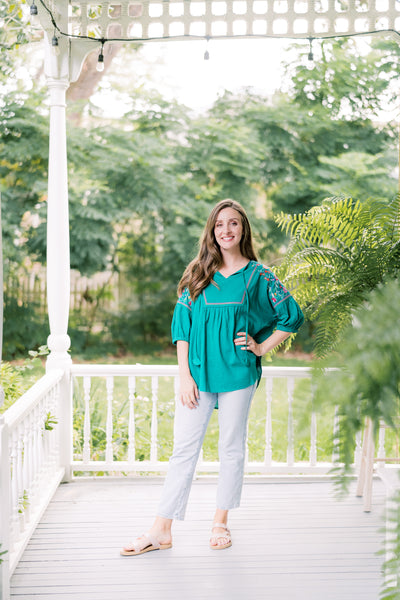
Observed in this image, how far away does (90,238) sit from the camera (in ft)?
29.0

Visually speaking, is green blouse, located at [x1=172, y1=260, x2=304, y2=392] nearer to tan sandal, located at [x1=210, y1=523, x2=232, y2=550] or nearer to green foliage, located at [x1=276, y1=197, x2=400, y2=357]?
green foliage, located at [x1=276, y1=197, x2=400, y2=357]

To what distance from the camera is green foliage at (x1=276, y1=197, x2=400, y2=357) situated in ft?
7.92

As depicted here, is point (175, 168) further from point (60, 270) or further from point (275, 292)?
point (275, 292)

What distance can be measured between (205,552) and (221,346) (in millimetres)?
880

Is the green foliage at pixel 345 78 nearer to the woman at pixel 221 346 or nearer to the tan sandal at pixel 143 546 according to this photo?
the woman at pixel 221 346

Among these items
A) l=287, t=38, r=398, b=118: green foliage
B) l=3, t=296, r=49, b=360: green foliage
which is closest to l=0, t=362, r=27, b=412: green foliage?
l=3, t=296, r=49, b=360: green foliage

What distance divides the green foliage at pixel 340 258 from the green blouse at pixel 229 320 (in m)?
0.22

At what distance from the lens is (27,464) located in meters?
2.75

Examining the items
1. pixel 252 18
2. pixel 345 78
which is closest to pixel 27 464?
pixel 252 18

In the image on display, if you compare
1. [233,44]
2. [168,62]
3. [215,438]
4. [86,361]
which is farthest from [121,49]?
[215,438]

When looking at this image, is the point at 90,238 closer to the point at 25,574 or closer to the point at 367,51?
the point at 367,51

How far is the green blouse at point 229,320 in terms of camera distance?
258cm

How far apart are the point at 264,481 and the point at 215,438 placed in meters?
3.12

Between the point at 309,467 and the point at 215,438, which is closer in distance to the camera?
the point at 309,467
